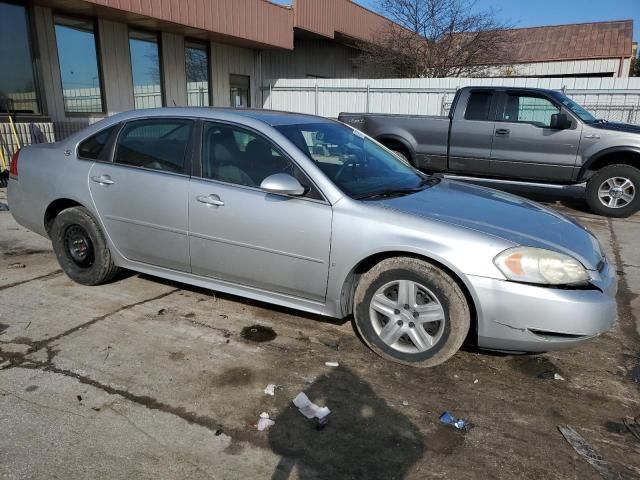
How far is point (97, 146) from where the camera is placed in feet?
13.9

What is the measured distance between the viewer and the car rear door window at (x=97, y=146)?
4188 millimetres

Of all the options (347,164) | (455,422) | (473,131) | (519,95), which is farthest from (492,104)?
(455,422)

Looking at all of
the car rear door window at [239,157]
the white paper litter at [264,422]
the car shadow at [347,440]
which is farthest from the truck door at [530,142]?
the white paper litter at [264,422]

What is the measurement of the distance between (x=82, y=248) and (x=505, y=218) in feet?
11.6

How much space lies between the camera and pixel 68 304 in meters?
4.12

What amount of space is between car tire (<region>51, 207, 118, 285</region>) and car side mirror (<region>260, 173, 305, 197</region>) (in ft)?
6.09

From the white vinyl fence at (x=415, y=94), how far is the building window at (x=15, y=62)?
9.02 meters

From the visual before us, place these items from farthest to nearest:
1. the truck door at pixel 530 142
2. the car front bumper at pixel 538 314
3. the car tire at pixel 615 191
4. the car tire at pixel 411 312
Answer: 1. the truck door at pixel 530 142
2. the car tire at pixel 615 191
3. the car tire at pixel 411 312
4. the car front bumper at pixel 538 314

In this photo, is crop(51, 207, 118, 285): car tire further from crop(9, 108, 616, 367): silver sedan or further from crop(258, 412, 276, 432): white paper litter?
crop(258, 412, 276, 432): white paper litter

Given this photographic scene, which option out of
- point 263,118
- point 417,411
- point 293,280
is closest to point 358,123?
point 263,118

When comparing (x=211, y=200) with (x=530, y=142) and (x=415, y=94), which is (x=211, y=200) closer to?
(x=530, y=142)

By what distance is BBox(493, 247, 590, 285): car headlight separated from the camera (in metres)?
2.88

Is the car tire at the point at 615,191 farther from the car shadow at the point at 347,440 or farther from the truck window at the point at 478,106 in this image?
the car shadow at the point at 347,440

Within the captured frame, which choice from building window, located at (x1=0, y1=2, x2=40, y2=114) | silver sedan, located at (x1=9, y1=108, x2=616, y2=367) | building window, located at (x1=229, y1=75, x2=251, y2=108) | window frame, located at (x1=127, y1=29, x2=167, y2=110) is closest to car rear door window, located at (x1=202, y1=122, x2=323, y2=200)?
silver sedan, located at (x1=9, y1=108, x2=616, y2=367)
